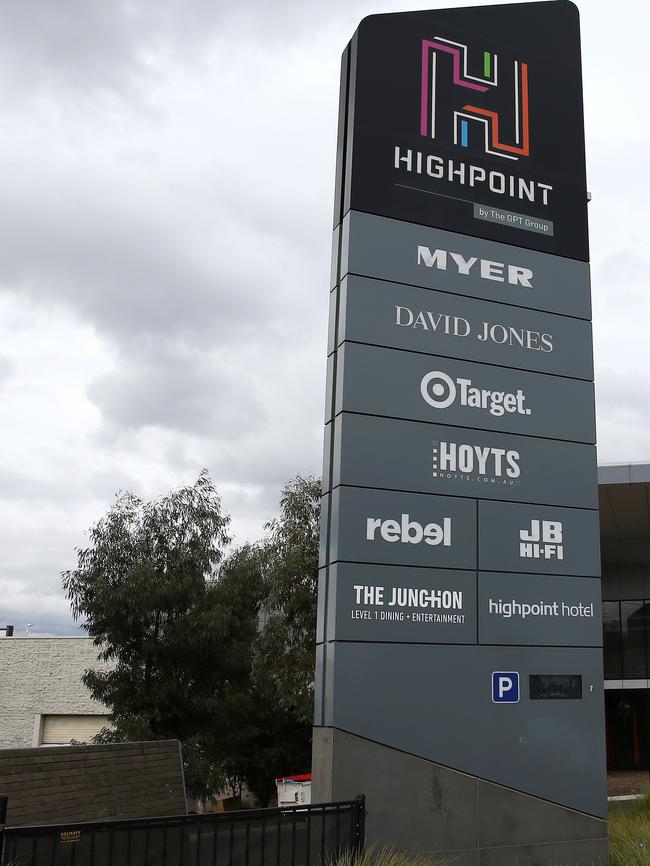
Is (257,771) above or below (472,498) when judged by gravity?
below

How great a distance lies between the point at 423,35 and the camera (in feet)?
38.0

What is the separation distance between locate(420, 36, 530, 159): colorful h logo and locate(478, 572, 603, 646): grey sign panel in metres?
5.44

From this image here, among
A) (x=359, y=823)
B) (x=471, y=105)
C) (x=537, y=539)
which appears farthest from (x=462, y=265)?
(x=359, y=823)

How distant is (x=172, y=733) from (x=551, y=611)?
13.6 meters

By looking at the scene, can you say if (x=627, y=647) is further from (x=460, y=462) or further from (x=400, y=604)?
(x=400, y=604)

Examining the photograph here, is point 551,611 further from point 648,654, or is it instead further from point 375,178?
point 648,654

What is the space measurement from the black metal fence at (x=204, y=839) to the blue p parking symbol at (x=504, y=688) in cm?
218

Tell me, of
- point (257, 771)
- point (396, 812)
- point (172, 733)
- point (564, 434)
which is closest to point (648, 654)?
point (257, 771)

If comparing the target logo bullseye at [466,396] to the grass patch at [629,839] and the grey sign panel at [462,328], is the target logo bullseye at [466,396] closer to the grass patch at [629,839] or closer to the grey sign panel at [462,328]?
the grey sign panel at [462,328]

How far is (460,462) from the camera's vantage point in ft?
34.1

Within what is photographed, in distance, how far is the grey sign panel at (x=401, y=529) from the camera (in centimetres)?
964

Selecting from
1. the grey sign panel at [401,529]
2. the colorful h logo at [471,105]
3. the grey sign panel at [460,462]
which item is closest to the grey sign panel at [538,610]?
the grey sign panel at [401,529]

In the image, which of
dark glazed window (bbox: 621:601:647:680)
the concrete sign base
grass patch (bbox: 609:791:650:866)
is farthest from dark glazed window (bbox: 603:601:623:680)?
the concrete sign base

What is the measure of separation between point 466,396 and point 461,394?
2.6 inches
